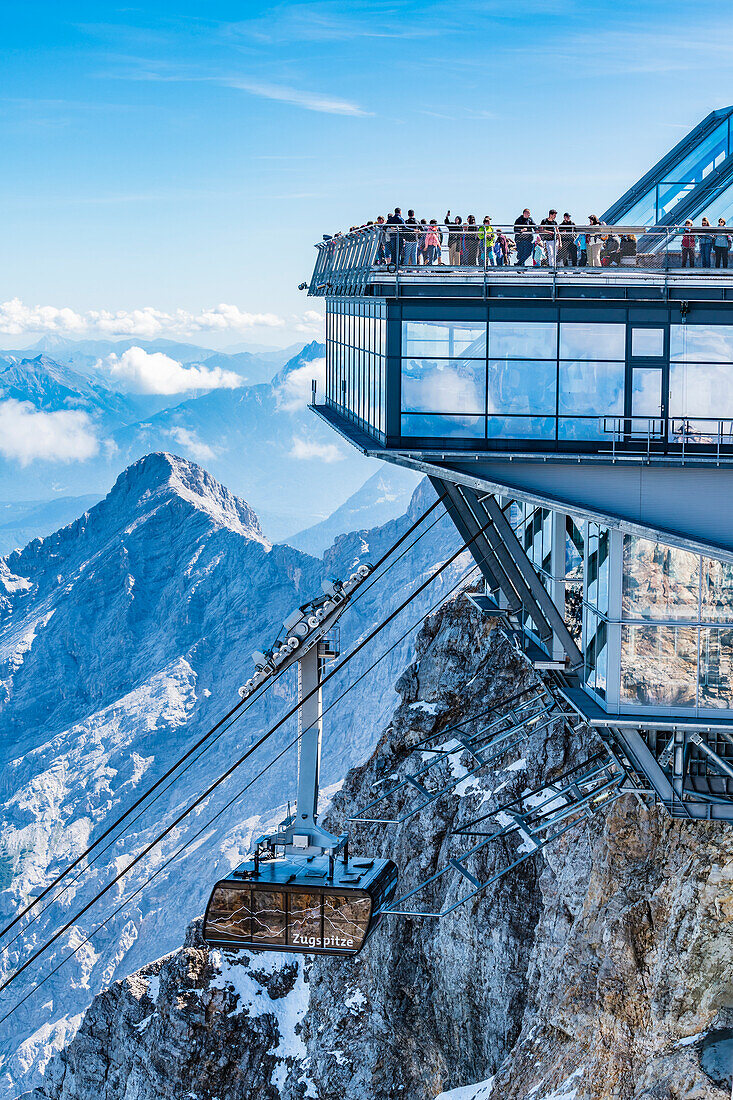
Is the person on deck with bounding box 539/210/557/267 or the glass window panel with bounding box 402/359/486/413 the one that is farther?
the glass window panel with bounding box 402/359/486/413

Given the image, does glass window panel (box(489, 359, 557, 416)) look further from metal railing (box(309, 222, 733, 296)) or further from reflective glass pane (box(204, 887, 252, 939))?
reflective glass pane (box(204, 887, 252, 939))

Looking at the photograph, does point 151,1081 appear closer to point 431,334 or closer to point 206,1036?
point 206,1036

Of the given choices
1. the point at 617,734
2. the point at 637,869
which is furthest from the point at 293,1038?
the point at 617,734

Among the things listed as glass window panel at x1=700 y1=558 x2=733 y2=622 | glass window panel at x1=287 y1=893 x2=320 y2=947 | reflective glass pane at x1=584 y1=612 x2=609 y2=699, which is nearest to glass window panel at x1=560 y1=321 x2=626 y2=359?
glass window panel at x1=700 y1=558 x2=733 y2=622

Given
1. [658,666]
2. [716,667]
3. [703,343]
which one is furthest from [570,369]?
[716,667]

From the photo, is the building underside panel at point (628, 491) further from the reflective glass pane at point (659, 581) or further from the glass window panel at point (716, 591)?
the glass window panel at point (716, 591)

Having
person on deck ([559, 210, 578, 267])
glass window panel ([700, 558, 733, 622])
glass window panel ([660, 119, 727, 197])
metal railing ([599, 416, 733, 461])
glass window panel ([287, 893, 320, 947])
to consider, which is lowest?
glass window panel ([287, 893, 320, 947])

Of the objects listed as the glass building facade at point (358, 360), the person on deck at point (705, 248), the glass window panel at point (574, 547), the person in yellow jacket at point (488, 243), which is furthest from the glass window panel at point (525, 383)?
the person on deck at point (705, 248)
